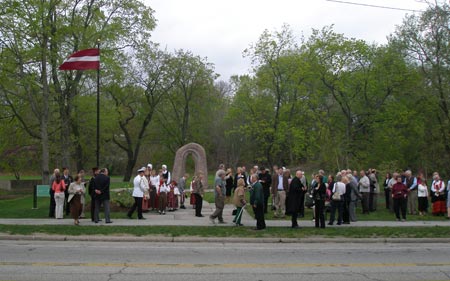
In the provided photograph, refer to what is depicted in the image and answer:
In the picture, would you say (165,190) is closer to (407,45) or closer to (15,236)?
(15,236)

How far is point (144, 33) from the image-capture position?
35656 mm

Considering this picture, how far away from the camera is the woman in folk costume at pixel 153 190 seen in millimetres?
18641

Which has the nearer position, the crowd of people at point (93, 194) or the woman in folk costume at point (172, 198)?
the crowd of people at point (93, 194)

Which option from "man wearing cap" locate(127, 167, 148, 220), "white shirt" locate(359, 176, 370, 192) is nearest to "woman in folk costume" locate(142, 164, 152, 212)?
"man wearing cap" locate(127, 167, 148, 220)

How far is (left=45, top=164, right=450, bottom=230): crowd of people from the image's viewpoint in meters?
15.6

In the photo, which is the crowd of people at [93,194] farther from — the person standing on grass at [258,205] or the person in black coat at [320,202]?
the person in black coat at [320,202]

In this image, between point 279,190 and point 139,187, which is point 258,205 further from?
point 139,187

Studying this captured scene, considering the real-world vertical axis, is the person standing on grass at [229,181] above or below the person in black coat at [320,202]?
above

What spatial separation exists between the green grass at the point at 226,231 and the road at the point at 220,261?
35.1 inches

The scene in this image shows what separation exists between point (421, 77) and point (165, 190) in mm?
23783

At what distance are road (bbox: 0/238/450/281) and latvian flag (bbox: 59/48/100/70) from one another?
9.58 metres

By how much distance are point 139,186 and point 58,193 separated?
10.1ft

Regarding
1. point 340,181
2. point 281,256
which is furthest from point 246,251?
point 340,181

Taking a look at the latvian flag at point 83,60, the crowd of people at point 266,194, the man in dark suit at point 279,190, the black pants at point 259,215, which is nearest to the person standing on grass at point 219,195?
the crowd of people at point 266,194
